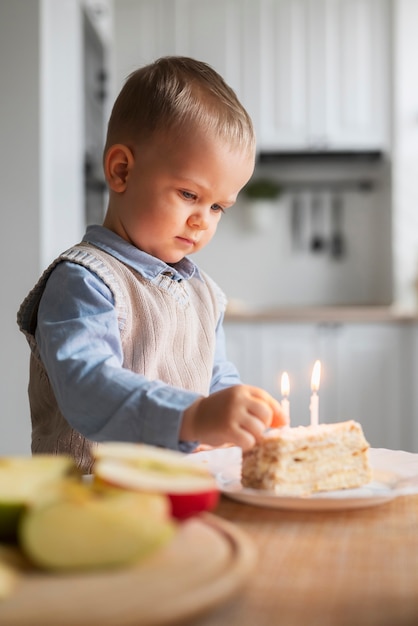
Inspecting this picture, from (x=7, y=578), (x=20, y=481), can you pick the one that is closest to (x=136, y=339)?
(x=20, y=481)

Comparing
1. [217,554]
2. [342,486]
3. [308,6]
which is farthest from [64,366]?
Result: [308,6]

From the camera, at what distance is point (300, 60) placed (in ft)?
13.6

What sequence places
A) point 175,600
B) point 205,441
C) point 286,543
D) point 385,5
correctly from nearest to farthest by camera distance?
point 175,600
point 286,543
point 205,441
point 385,5

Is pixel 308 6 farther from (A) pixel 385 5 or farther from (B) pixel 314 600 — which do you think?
(B) pixel 314 600

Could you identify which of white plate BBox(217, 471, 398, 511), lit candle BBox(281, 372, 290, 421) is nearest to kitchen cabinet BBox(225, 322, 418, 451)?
lit candle BBox(281, 372, 290, 421)

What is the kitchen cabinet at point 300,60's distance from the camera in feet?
13.6

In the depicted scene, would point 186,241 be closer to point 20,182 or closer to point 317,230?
point 20,182

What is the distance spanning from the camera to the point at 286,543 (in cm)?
68

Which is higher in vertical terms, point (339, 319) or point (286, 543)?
point (286, 543)

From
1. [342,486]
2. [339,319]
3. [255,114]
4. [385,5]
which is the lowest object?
[339,319]

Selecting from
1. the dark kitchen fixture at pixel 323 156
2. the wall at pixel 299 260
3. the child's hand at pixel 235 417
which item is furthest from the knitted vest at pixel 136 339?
the wall at pixel 299 260

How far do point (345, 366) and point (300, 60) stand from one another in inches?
62.8

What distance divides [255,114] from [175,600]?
12.7 feet

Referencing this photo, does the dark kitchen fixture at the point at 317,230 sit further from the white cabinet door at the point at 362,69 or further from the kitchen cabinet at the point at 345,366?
the kitchen cabinet at the point at 345,366
